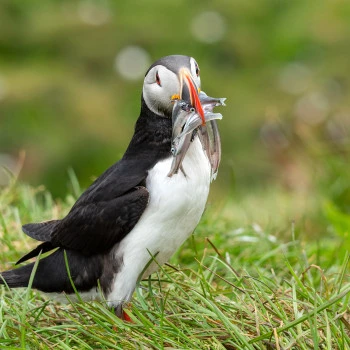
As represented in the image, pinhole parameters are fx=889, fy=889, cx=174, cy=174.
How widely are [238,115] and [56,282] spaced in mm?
7490

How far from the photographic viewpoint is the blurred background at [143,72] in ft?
30.7

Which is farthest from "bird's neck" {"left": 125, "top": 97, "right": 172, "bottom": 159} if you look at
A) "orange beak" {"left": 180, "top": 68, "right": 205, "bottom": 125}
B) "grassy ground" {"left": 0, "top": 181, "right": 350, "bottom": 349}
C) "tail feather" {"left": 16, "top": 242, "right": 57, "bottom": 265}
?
"tail feather" {"left": 16, "top": 242, "right": 57, "bottom": 265}

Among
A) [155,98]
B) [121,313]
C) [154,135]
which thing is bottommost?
[121,313]

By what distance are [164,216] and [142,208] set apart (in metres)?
0.08

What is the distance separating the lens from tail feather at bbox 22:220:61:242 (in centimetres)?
335

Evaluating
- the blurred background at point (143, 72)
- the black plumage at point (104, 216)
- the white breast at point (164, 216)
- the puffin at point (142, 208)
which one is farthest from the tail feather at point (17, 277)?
the blurred background at point (143, 72)

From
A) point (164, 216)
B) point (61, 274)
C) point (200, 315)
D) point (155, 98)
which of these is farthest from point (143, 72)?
point (200, 315)

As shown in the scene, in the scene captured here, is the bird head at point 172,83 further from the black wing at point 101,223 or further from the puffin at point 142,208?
the black wing at point 101,223

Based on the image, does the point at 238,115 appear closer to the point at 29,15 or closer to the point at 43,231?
the point at 29,15

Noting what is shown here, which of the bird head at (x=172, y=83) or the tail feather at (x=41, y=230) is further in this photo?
the tail feather at (x=41, y=230)

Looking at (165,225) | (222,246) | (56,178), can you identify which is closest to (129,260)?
(165,225)

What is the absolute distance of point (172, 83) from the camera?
2988 mm

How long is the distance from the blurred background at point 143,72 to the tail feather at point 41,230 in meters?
4.61

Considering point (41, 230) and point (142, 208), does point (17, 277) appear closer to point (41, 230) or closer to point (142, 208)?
point (41, 230)
